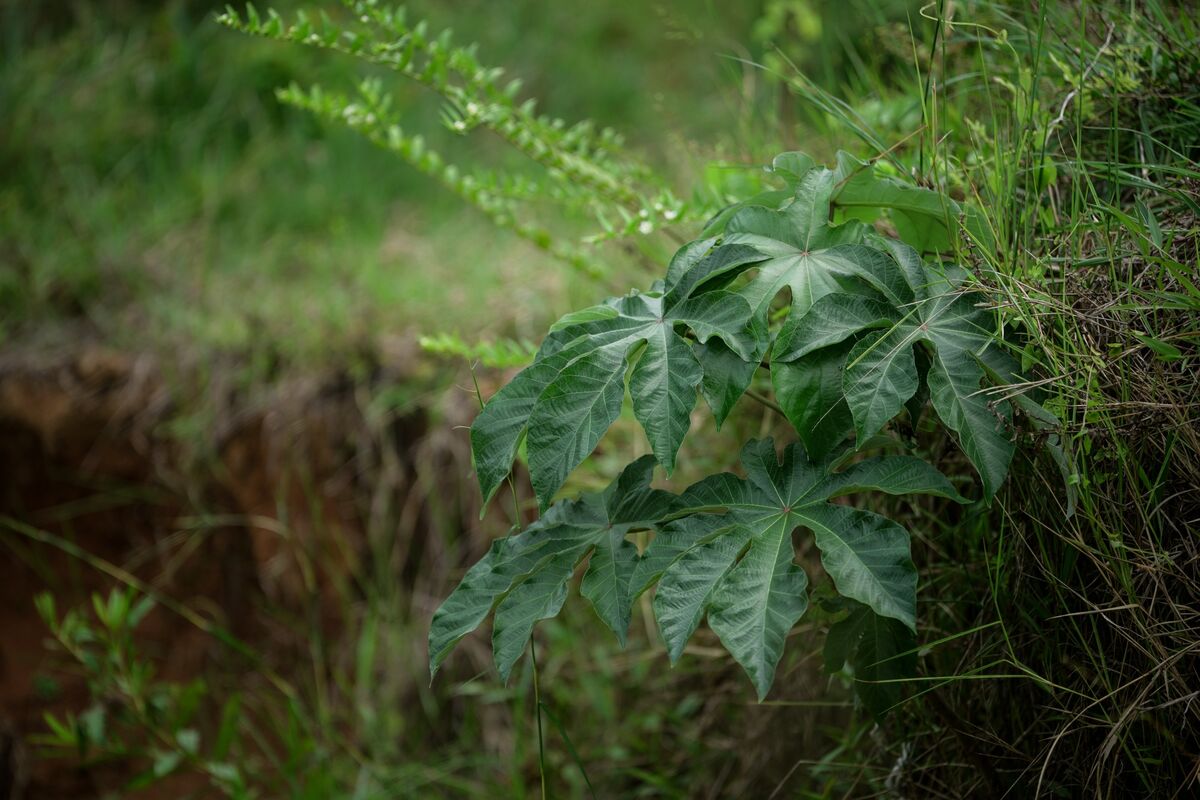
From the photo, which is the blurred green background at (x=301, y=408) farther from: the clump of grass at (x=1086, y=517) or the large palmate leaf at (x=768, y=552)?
the large palmate leaf at (x=768, y=552)

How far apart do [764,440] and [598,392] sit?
0.69ft

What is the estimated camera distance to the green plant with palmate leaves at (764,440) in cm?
88

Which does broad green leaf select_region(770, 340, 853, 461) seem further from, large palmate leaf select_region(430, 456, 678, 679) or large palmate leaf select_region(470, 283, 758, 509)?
large palmate leaf select_region(430, 456, 678, 679)

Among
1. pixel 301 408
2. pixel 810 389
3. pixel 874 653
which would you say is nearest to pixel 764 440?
pixel 810 389

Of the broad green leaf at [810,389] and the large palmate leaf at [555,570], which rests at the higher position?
the broad green leaf at [810,389]

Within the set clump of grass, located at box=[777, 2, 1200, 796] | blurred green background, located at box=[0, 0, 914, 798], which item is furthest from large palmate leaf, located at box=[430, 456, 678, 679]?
blurred green background, located at box=[0, 0, 914, 798]

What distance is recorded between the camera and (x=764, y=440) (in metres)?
1.01

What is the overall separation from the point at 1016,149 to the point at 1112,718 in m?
0.66

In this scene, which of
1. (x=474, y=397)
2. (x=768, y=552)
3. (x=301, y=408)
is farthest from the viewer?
(x=301, y=408)

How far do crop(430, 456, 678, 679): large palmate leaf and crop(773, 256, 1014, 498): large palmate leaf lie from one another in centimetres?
23

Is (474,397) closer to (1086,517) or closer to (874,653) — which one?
(874,653)

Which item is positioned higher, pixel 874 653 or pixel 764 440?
pixel 764 440

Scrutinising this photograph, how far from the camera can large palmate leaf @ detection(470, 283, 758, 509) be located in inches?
35.6

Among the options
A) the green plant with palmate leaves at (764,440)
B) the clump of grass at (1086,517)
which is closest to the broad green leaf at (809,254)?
the green plant with palmate leaves at (764,440)
